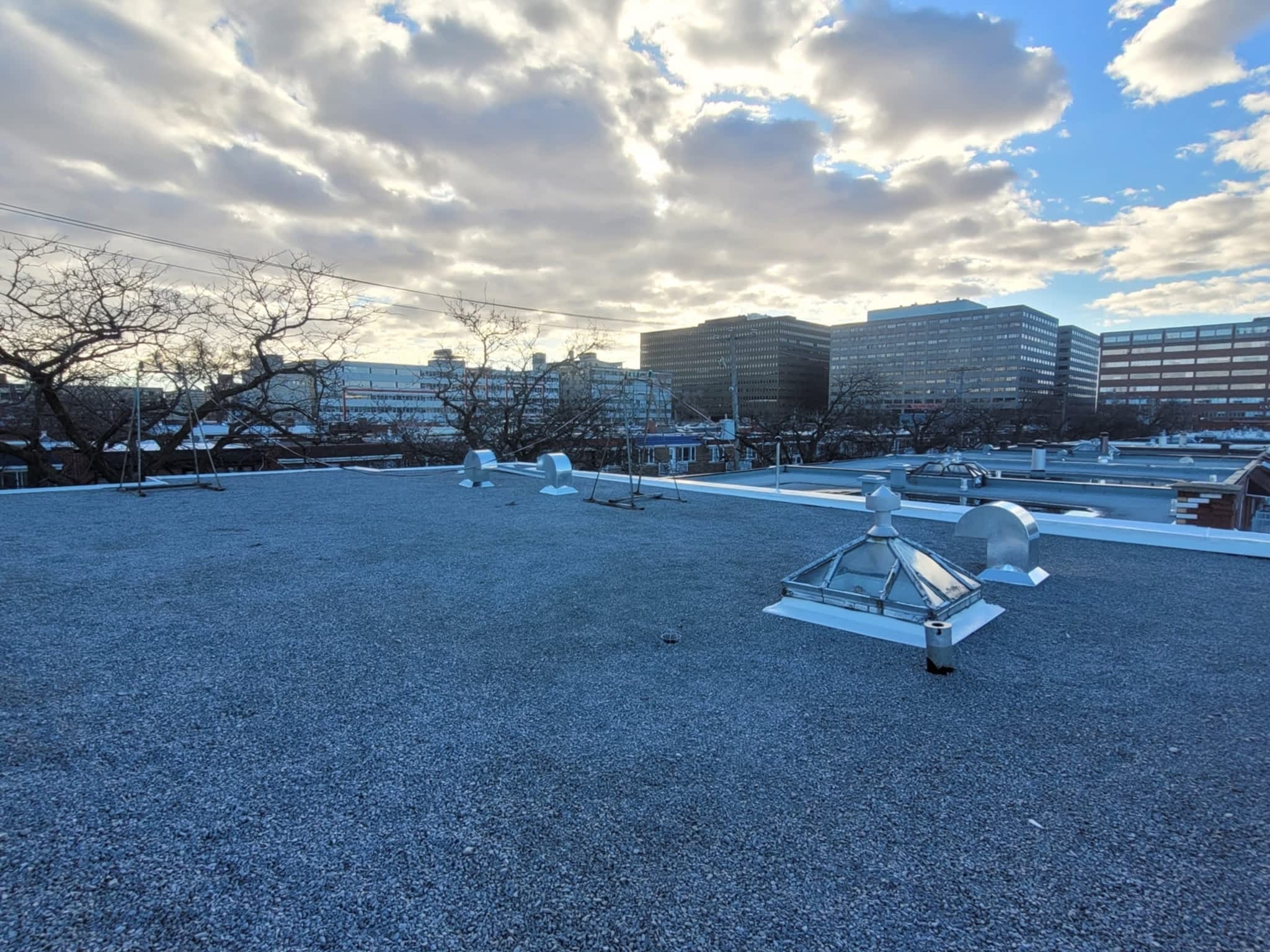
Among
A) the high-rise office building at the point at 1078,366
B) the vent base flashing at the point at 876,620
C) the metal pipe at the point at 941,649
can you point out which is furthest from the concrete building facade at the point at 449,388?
the high-rise office building at the point at 1078,366

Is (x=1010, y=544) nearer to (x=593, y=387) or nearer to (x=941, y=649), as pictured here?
(x=941, y=649)

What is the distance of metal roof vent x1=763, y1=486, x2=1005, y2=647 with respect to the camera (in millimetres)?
3184

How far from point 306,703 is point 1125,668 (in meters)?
3.73

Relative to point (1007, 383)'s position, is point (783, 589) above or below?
below

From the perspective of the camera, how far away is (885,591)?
332 centimetres

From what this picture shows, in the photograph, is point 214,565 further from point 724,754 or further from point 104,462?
point 104,462

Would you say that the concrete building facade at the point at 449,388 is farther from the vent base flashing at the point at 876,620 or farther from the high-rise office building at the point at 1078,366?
the high-rise office building at the point at 1078,366

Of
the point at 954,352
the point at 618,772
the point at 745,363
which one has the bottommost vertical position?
the point at 618,772

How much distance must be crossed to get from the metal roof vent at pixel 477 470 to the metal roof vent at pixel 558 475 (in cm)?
123

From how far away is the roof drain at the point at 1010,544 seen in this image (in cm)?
409

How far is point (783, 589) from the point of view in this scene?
3703mm

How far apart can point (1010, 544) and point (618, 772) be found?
3638 mm

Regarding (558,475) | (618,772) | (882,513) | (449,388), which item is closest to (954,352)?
(449,388)

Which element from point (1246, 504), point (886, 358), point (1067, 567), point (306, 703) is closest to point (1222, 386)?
point (886, 358)
